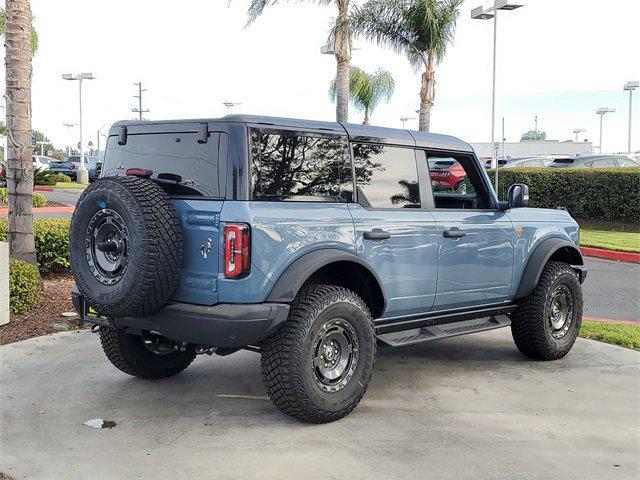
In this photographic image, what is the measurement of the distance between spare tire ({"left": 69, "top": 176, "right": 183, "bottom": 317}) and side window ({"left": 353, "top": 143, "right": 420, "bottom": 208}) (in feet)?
4.71

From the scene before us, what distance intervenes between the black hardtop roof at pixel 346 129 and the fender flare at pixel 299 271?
873 mm

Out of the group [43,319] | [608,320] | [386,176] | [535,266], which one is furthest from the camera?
[608,320]

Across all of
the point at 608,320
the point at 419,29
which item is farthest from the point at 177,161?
the point at 419,29

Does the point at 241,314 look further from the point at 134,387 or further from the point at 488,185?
the point at 488,185

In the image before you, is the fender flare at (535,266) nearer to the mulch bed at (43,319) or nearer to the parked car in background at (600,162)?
the mulch bed at (43,319)

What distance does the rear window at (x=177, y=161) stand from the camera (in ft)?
15.1

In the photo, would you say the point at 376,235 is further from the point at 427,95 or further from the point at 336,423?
the point at 427,95

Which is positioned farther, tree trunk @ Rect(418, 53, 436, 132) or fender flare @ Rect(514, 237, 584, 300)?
tree trunk @ Rect(418, 53, 436, 132)

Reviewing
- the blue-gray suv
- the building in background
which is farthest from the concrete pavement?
the building in background

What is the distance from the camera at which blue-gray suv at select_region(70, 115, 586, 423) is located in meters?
4.41

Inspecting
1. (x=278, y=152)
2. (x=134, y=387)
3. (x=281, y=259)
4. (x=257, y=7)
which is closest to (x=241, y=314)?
(x=281, y=259)

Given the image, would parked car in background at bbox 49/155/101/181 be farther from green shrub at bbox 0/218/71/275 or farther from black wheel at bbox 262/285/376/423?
black wheel at bbox 262/285/376/423

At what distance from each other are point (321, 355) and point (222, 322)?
0.77 meters

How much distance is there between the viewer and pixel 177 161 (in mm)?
4816
